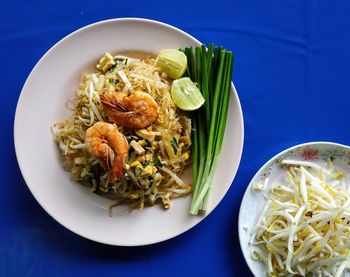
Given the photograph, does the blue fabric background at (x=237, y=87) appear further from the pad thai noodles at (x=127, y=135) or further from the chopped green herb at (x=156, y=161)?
the chopped green herb at (x=156, y=161)

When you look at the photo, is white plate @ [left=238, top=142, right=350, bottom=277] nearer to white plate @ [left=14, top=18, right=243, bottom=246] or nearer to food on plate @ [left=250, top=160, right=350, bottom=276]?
food on plate @ [left=250, top=160, right=350, bottom=276]

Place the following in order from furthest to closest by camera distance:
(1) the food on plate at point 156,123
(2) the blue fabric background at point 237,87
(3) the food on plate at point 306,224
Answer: (2) the blue fabric background at point 237,87, (3) the food on plate at point 306,224, (1) the food on plate at point 156,123

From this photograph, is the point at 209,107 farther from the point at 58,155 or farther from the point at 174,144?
the point at 58,155

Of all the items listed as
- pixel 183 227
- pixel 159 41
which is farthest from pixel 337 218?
pixel 159 41

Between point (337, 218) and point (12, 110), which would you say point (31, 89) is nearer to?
point (12, 110)

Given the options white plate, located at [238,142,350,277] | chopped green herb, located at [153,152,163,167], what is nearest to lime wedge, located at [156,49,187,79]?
chopped green herb, located at [153,152,163,167]

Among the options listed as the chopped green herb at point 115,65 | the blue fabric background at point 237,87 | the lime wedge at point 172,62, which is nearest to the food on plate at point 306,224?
the blue fabric background at point 237,87
